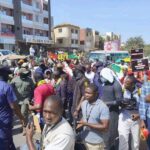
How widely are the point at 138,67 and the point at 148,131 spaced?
206 inches

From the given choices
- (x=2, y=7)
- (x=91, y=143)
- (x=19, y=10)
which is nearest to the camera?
(x=91, y=143)

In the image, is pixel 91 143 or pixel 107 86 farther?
pixel 107 86

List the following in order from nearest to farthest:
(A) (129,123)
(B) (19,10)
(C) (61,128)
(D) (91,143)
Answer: (C) (61,128) < (D) (91,143) < (A) (129,123) < (B) (19,10)

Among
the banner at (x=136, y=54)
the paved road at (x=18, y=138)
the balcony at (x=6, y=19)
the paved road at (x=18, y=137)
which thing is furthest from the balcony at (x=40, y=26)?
the paved road at (x=18, y=138)

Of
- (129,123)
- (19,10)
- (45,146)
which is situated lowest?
(129,123)

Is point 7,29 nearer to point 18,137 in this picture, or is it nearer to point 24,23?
point 24,23

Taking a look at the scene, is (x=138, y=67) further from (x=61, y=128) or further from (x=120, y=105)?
(x=61, y=128)

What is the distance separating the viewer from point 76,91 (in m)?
8.10

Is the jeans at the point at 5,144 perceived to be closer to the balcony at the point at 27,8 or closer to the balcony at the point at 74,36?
the balcony at the point at 27,8

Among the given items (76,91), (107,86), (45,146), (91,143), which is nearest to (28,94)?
(76,91)

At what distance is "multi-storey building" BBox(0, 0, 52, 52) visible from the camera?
52688 mm

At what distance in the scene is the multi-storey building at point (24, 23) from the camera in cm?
5269

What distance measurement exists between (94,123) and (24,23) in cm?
5536

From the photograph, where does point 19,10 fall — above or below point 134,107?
above
